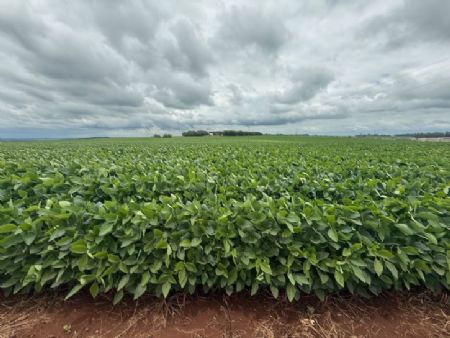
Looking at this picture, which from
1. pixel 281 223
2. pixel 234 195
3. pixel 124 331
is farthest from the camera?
pixel 234 195

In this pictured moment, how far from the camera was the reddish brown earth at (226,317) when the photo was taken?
84.9 inches

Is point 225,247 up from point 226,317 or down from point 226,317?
up

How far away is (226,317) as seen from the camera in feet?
7.54

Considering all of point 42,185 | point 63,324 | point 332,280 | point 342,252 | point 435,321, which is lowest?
point 435,321

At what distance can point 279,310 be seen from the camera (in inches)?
94.3

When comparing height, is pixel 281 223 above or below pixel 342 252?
above

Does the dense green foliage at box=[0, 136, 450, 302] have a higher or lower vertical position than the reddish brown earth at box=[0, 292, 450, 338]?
higher

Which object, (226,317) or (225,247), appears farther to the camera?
(226,317)

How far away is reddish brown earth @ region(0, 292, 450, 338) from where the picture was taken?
216 centimetres

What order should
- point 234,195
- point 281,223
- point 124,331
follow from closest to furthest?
1. point 124,331
2. point 281,223
3. point 234,195

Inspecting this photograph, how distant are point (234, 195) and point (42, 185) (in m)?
2.82

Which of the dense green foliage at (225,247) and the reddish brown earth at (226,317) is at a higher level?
the dense green foliage at (225,247)

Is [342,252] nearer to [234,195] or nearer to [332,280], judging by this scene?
[332,280]

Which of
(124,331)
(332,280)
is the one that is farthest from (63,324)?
(332,280)
